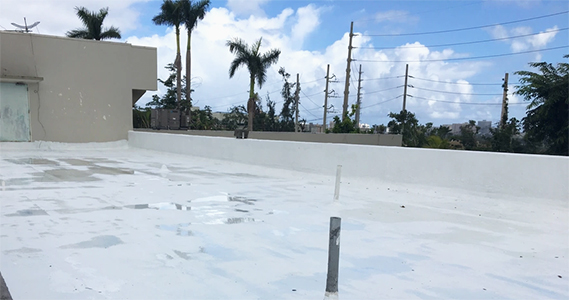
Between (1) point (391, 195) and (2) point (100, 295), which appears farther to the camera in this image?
(1) point (391, 195)

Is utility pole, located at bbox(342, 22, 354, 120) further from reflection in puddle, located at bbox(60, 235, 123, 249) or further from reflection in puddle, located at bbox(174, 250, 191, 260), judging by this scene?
reflection in puddle, located at bbox(174, 250, 191, 260)

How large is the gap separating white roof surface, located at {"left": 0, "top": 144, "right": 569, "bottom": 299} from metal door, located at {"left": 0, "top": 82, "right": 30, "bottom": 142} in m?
12.0

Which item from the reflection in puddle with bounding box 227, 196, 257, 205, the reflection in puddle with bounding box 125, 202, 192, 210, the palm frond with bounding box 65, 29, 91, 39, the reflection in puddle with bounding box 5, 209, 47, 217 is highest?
the palm frond with bounding box 65, 29, 91, 39

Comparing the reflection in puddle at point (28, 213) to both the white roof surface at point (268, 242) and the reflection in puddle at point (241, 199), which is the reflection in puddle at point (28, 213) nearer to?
the white roof surface at point (268, 242)

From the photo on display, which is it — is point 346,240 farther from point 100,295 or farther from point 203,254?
point 100,295

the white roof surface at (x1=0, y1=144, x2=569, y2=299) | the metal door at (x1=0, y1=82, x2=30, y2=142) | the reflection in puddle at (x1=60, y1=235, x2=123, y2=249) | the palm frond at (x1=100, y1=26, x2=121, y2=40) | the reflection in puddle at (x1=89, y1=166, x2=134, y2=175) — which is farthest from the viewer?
the palm frond at (x1=100, y1=26, x2=121, y2=40)

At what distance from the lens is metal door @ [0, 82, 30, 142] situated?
60.9 ft

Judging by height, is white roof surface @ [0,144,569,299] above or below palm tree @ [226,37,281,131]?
below

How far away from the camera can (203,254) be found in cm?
448

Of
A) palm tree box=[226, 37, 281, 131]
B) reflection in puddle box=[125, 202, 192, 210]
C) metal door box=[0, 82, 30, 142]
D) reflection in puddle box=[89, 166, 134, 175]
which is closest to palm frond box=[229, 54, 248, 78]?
palm tree box=[226, 37, 281, 131]

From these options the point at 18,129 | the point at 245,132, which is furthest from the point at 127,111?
the point at 245,132

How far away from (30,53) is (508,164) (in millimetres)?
19592

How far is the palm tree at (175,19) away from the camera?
32.7 m

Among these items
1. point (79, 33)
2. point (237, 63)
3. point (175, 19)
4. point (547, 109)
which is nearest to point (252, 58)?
point (237, 63)
